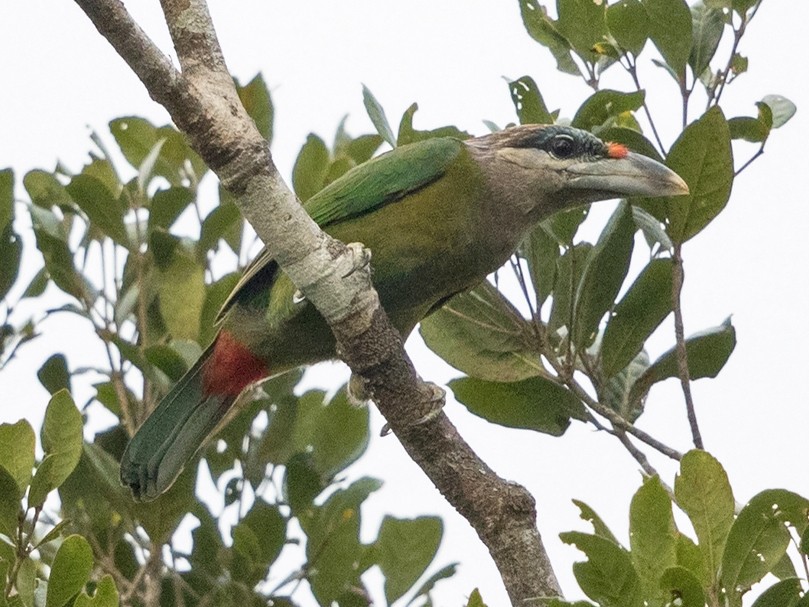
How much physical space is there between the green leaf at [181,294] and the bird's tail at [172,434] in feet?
0.63

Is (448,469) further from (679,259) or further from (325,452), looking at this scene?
(325,452)

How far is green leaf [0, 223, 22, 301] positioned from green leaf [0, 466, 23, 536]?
138 centimetres

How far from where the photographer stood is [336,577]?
3.46m

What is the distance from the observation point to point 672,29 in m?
2.97

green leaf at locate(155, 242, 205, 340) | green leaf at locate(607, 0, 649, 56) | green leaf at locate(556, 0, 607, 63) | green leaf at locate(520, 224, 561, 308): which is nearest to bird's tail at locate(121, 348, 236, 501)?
green leaf at locate(155, 242, 205, 340)

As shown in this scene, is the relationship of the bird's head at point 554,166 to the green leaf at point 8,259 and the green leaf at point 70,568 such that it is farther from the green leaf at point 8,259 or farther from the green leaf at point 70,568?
the green leaf at point 70,568

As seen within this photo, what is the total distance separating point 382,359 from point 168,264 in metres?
1.13

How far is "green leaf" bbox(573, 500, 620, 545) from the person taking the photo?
212 centimetres

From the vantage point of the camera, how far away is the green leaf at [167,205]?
3684mm

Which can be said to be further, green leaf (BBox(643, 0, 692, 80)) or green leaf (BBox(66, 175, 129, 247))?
green leaf (BBox(66, 175, 129, 247))

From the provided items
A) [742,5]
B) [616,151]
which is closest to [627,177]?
[616,151]

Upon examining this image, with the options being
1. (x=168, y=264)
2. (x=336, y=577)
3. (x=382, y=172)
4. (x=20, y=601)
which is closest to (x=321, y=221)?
(x=382, y=172)

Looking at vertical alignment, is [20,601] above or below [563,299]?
below

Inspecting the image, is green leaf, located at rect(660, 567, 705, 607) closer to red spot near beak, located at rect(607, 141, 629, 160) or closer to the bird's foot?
the bird's foot
